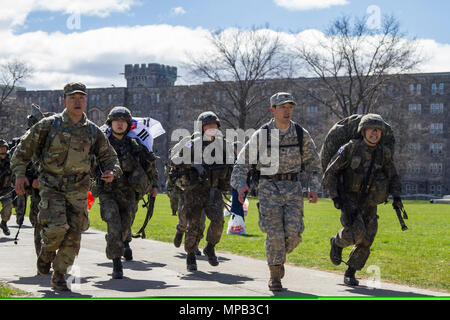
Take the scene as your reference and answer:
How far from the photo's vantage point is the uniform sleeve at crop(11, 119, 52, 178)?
8.33m

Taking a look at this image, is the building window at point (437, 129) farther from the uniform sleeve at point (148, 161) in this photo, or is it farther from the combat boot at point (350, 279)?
the combat boot at point (350, 279)

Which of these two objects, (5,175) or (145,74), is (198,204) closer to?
(5,175)

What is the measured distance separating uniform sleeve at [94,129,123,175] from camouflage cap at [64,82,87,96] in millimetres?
549

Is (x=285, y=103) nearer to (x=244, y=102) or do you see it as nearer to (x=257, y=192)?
(x=257, y=192)

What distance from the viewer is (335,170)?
938cm

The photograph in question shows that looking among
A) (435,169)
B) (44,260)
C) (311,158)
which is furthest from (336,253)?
(435,169)

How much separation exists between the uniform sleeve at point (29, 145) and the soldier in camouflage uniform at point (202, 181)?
3.01 meters

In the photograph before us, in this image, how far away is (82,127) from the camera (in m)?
8.48

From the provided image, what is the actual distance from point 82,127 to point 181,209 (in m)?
3.19

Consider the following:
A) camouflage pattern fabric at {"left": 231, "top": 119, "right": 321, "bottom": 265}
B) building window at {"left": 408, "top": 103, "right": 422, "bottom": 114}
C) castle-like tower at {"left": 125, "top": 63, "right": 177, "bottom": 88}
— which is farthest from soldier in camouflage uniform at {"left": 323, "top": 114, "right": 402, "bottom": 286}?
castle-like tower at {"left": 125, "top": 63, "right": 177, "bottom": 88}

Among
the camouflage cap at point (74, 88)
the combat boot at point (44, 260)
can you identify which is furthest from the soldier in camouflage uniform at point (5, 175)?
the camouflage cap at point (74, 88)

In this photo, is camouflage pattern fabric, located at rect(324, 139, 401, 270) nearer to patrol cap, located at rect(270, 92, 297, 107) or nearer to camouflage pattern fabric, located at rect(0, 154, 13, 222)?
patrol cap, located at rect(270, 92, 297, 107)
